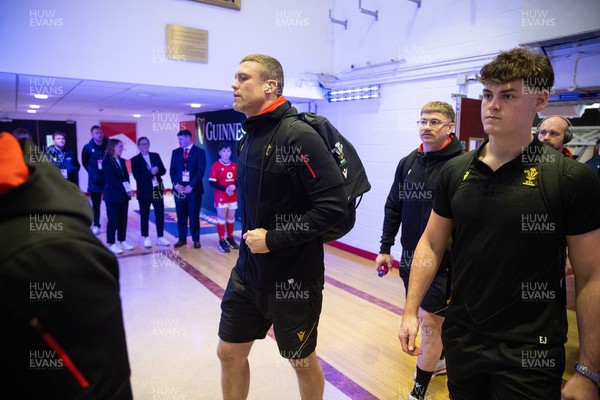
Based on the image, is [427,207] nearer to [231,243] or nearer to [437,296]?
[437,296]

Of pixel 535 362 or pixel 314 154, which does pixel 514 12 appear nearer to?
pixel 314 154

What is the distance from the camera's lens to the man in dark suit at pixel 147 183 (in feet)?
21.4

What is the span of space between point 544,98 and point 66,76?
188 inches

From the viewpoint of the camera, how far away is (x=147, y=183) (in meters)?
6.61

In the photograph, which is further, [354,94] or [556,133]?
[354,94]

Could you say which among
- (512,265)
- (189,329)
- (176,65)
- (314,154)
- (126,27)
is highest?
(126,27)

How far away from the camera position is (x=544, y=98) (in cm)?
144

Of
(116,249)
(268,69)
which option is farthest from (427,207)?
(116,249)

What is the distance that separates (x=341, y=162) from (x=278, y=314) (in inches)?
30.9

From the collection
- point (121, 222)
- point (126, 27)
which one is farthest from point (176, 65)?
point (121, 222)

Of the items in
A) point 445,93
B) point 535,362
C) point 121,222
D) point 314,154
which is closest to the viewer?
point 535,362

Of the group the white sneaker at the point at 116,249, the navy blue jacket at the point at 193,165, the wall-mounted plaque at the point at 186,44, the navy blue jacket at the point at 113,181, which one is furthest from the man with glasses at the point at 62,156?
the wall-mounted plaque at the point at 186,44

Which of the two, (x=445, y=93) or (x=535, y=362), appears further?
(x=445, y=93)

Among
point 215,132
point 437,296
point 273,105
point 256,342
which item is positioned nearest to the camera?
point 273,105
